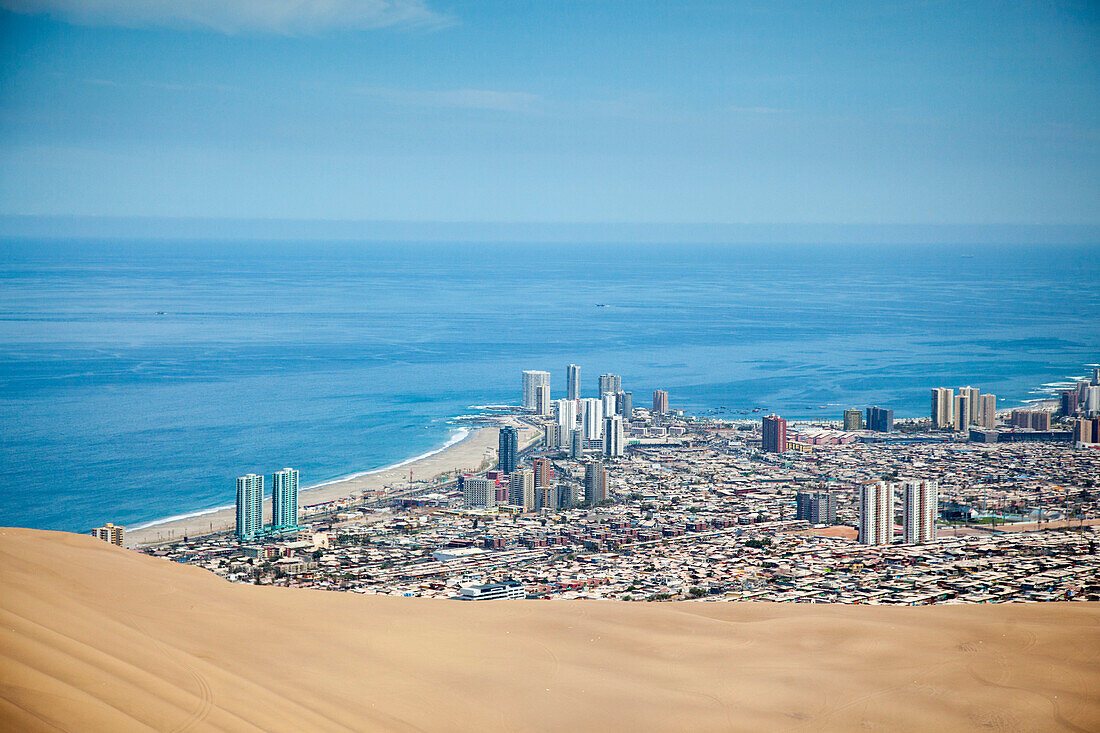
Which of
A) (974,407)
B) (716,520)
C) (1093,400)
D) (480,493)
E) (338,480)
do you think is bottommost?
(338,480)

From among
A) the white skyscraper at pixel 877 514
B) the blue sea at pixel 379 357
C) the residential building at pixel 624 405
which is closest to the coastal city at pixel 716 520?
the white skyscraper at pixel 877 514

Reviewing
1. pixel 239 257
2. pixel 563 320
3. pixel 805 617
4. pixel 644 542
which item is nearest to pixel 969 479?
pixel 644 542

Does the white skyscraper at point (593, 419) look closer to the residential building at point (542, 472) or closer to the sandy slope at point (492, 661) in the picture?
the residential building at point (542, 472)

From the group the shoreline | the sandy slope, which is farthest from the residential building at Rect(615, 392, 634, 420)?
the sandy slope

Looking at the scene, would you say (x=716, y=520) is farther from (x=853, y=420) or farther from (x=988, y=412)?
(x=988, y=412)

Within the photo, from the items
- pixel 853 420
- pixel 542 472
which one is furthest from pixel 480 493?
pixel 853 420

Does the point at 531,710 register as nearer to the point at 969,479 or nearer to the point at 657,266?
the point at 969,479

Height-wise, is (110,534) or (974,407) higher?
(974,407)
